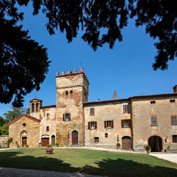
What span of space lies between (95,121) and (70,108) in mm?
4637

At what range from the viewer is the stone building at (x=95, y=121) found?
116ft

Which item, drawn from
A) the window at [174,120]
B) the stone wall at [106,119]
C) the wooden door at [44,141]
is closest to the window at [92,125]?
the stone wall at [106,119]

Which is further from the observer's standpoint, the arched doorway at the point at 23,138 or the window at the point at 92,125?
the arched doorway at the point at 23,138

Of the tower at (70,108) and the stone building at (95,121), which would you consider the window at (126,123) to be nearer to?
the stone building at (95,121)

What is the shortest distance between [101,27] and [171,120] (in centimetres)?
3000

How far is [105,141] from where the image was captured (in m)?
37.5

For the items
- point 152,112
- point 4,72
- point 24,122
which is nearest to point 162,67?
point 4,72

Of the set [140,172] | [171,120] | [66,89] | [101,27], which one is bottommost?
[140,172]

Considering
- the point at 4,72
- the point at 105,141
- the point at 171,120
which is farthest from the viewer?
the point at 105,141

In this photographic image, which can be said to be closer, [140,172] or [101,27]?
[101,27]

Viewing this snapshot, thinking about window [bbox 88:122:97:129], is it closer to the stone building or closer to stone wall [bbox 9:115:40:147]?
the stone building

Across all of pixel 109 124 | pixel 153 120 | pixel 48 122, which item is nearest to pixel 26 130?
pixel 48 122

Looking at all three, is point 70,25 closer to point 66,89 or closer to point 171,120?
point 171,120

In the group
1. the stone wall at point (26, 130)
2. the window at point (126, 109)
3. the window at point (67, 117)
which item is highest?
the window at point (126, 109)
